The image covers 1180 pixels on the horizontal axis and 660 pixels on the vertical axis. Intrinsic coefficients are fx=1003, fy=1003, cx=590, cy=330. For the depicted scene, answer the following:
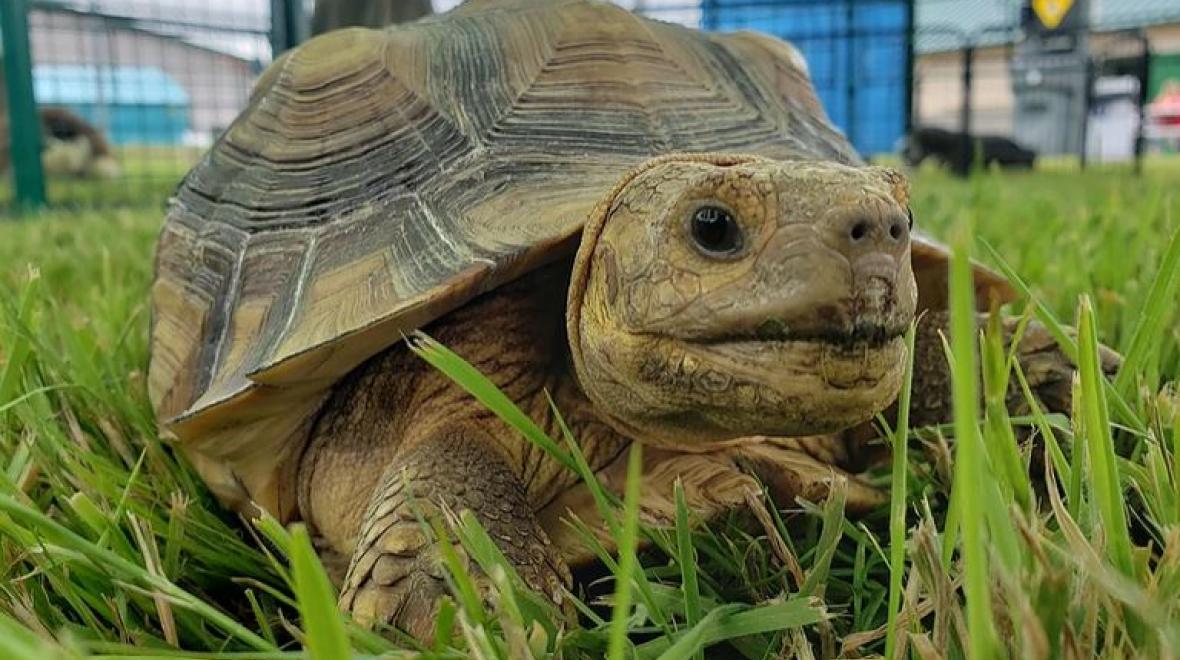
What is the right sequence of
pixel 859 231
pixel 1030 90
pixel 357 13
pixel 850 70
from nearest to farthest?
1. pixel 859 231
2. pixel 357 13
3. pixel 850 70
4. pixel 1030 90

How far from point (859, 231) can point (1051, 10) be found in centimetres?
1138

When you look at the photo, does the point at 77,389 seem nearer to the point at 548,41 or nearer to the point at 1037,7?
the point at 548,41

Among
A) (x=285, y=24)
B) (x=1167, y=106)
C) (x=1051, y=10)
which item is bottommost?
(x=1167, y=106)

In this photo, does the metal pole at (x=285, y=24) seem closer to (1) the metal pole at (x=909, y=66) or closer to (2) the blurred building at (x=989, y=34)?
(1) the metal pole at (x=909, y=66)

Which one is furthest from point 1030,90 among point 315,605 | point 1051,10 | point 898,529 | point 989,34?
point 315,605

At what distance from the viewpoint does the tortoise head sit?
84 centimetres

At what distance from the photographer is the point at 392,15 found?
139 inches

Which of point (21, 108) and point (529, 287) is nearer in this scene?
point (529, 287)

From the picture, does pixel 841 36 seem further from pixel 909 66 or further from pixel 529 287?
pixel 529 287

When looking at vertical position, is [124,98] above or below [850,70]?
below

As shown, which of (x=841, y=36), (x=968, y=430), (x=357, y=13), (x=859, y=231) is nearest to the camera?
(x=968, y=430)

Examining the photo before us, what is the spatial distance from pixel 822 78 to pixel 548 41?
9.11m

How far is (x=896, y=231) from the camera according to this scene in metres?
0.87

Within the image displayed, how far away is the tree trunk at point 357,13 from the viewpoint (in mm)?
3453
